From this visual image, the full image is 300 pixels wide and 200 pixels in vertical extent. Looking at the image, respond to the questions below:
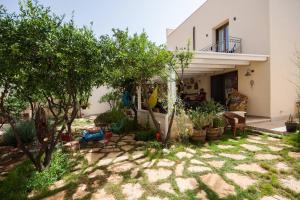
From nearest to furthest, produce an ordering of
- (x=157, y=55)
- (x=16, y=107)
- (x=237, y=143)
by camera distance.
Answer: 1. (x=157, y=55)
2. (x=237, y=143)
3. (x=16, y=107)

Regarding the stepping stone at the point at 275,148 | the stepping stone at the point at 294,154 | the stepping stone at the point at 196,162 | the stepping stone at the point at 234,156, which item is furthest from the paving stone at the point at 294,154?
the stepping stone at the point at 196,162

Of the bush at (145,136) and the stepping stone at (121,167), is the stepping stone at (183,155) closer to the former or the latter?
the stepping stone at (121,167)

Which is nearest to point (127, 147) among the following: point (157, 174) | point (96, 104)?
point (157, 174)

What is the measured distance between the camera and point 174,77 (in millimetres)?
6402

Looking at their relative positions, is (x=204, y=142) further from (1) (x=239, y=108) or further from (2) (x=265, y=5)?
(2) (x=265, y=5)

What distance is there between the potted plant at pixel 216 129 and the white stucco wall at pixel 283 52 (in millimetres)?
3758

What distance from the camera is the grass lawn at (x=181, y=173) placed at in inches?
126

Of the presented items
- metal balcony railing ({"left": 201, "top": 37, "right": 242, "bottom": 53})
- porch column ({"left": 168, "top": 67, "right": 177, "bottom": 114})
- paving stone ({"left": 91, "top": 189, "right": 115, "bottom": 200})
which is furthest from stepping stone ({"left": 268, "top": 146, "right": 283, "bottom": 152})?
metal balcony railing ({"left": 201, "top": 37, "right": 242, "bottom": 53})

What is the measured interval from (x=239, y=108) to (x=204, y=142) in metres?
4.13

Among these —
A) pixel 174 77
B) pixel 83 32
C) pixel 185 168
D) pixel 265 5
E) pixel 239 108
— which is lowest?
pixel 185 168

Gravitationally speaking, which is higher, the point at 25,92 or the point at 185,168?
the point at 25,92

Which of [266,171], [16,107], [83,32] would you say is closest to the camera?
[83,32]

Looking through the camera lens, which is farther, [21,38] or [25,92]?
[25,92]

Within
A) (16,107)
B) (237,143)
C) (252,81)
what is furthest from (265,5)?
(16,107)
